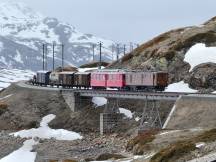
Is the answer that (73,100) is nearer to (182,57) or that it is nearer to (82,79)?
(82,79)

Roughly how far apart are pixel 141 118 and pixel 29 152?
16.8 meters

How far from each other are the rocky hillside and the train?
7464 mm

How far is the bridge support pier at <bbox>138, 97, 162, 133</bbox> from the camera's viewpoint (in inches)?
3191

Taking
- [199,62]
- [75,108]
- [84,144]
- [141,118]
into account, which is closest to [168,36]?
[199,62]

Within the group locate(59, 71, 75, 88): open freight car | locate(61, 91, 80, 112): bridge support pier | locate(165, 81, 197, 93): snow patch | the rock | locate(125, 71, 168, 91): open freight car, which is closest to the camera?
locate(125, 71, 168, 91): open freight car

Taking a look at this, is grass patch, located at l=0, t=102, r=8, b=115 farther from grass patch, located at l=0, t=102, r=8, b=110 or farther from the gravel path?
the gravel path

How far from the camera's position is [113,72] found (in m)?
101

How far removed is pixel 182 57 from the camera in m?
107

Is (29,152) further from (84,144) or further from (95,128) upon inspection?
(95,128)

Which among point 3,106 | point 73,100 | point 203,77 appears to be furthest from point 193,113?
point 3,106

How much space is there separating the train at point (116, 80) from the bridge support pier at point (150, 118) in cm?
497

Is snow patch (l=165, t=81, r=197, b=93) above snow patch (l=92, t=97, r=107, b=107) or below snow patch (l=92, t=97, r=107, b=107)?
above

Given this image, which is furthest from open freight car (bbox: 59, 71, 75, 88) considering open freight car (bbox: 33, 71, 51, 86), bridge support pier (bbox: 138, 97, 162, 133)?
bridge support pier (bbox: 138, 97, 162, 133)

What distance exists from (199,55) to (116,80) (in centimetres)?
1641
